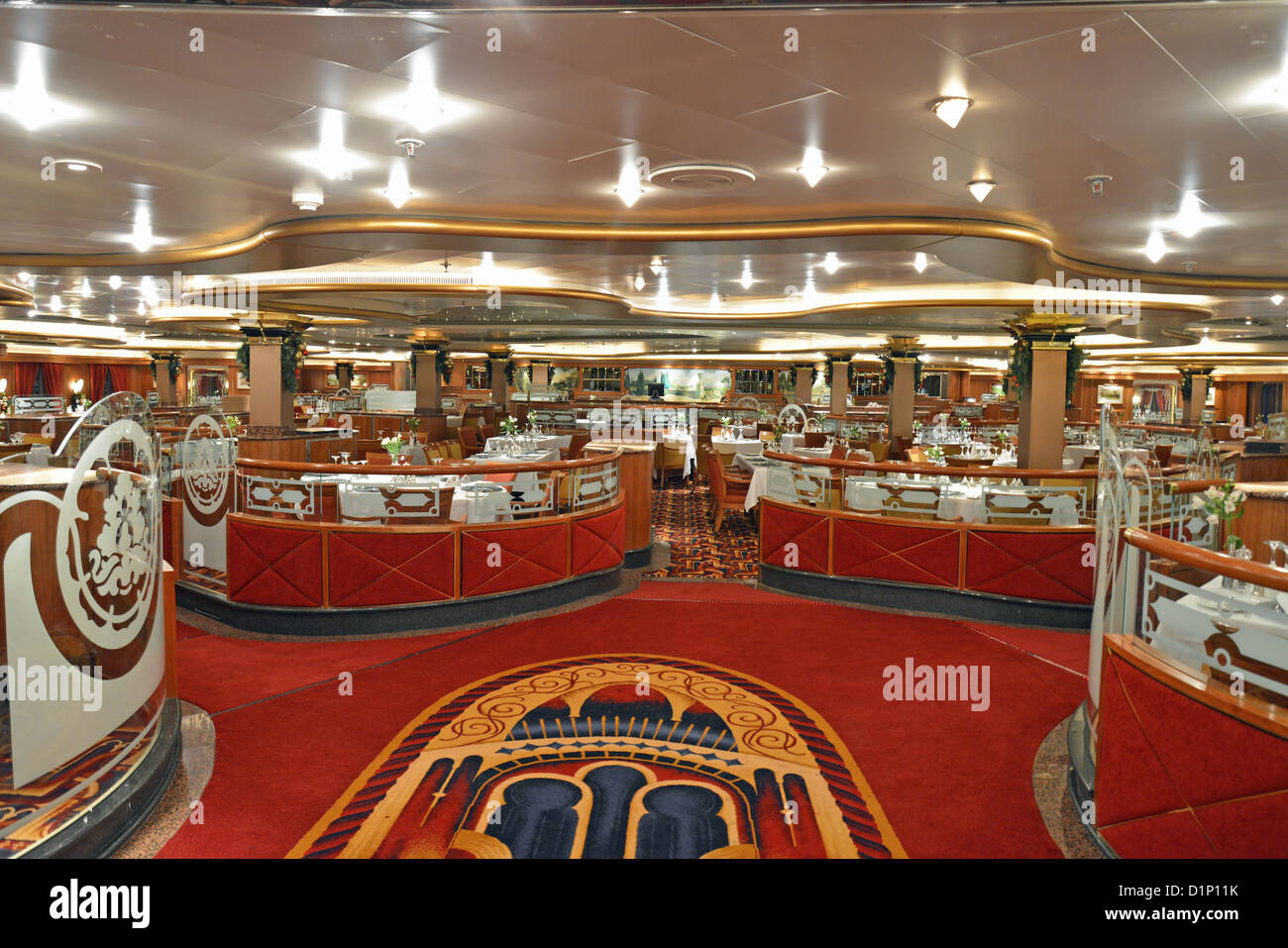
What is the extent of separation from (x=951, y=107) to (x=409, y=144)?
2.70 meters

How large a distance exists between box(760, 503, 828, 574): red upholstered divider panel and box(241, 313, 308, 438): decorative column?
28.8 feet

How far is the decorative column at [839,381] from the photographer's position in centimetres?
2027

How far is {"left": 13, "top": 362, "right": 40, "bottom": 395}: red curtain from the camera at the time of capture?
25.8 m

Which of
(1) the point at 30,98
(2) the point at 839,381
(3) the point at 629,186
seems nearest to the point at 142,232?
(1) the point at 30,98

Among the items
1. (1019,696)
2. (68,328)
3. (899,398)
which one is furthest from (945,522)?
(68,328)

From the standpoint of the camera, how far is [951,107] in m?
3.61

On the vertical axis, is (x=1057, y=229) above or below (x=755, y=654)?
above

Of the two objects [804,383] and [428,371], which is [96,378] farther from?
[804,383]

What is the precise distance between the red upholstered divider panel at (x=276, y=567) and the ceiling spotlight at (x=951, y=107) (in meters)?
4.47

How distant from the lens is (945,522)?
6.53m

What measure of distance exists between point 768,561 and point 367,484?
3400 mm

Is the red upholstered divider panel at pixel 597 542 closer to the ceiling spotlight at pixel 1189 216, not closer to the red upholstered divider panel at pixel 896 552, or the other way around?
the red upholstered divider panel at pixel 896 552

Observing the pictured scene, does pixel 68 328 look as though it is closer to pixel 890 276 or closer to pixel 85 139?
pixel 85 139

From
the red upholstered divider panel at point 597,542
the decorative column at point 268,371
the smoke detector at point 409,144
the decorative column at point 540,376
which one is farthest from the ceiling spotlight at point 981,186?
the decorative column at point 540,376
